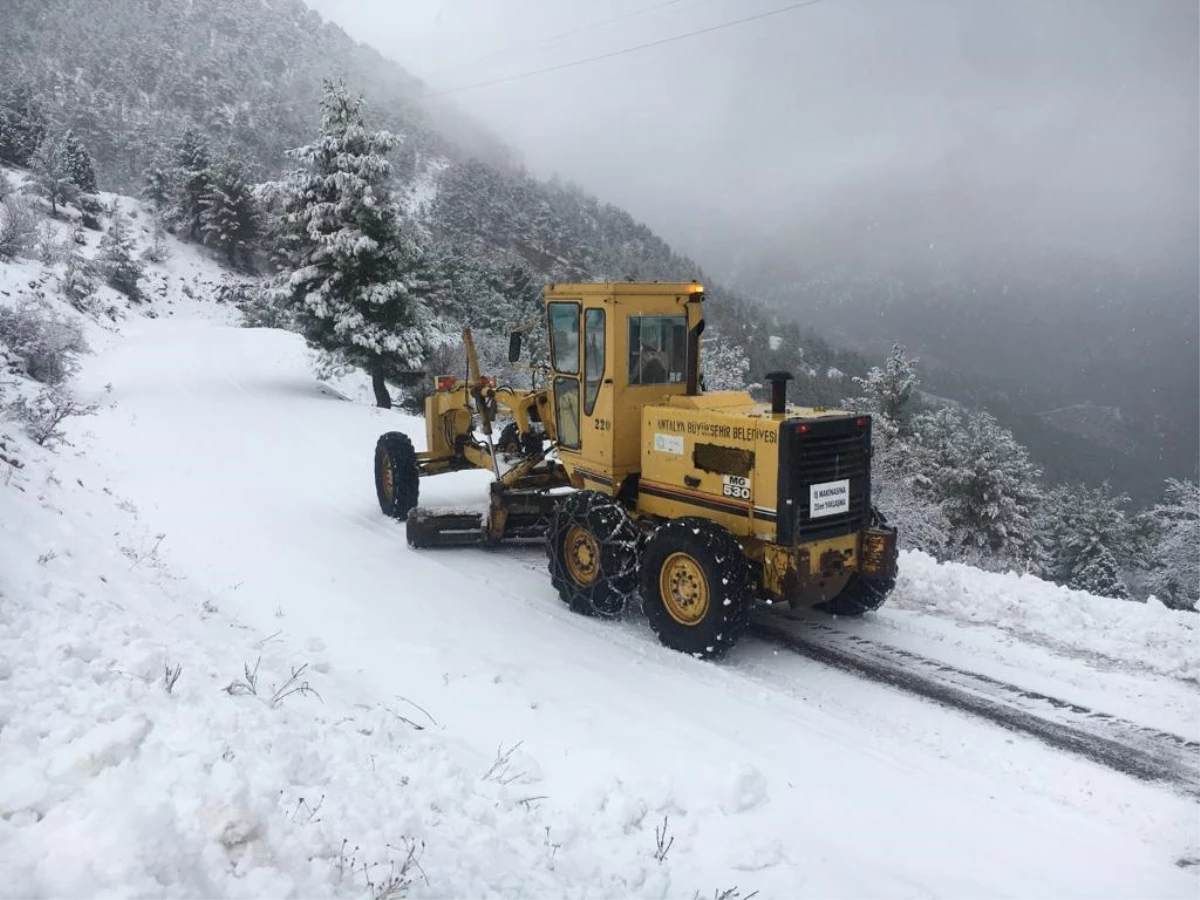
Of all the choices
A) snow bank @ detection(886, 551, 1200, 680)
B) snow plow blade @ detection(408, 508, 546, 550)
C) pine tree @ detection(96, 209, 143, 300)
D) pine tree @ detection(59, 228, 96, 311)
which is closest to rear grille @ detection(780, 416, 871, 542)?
snow bank @ detection(886, 551, 1200, 680)

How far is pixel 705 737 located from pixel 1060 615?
14.1ft

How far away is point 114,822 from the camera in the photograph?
3.00 meters

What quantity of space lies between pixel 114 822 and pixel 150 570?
14.6ft

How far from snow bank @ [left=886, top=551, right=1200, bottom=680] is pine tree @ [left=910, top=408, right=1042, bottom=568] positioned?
24.6 m

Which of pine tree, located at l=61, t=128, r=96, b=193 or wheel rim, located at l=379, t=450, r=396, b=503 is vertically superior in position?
pine tree, located at l=61, t=128, r=96, b=193

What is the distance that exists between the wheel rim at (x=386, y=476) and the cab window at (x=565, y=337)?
3744 millimetres

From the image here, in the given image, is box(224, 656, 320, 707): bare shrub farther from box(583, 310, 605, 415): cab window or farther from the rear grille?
box(583, 310, 605, 415): cab window

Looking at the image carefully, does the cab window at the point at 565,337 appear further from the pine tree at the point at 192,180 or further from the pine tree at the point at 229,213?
the pine tree at the point at 192,180

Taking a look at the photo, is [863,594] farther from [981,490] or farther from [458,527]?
[981,490]

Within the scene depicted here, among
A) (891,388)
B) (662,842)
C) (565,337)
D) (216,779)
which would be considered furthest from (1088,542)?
(216,779)

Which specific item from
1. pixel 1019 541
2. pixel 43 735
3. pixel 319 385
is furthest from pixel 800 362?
pixel 43 735

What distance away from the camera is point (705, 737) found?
5773 mm

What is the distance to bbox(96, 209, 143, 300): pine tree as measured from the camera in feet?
148

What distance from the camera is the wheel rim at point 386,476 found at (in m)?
11.8
